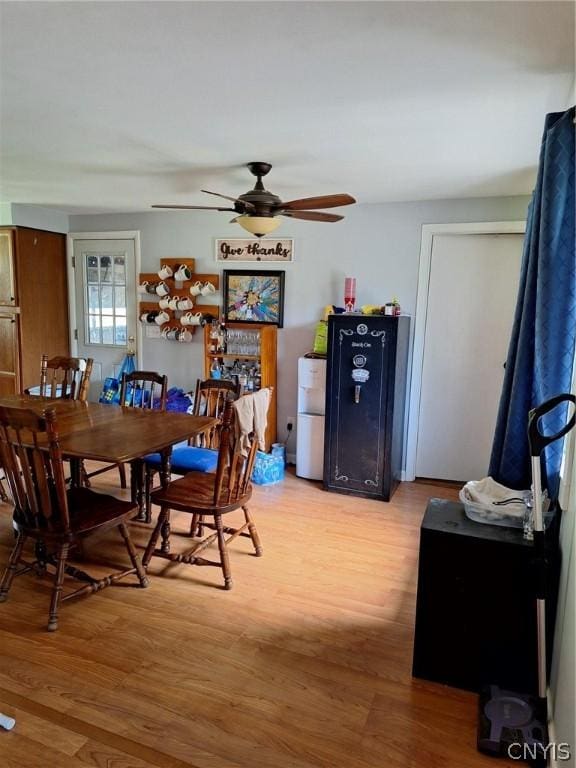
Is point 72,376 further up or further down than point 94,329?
further down

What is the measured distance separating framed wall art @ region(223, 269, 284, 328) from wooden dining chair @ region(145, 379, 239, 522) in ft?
4.19

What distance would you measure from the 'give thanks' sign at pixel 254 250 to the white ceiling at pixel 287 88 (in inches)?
40.3

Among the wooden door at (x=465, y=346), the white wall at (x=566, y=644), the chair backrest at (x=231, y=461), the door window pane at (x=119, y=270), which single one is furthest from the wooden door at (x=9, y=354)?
the white wall at (x=566, y=644)

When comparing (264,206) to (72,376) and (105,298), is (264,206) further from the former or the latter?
(105,298)

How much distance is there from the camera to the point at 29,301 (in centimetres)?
493

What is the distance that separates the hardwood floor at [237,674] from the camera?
165 centimetres

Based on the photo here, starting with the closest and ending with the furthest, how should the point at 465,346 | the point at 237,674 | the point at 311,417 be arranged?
1. the point at 237,674
2. the point at 465,346
3. the point at 311,417

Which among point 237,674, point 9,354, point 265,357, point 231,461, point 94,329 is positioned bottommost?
point 237,674

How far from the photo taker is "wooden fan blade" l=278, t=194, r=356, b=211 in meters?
2.62

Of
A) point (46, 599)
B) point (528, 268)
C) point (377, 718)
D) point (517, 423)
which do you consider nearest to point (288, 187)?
point (528, 268)

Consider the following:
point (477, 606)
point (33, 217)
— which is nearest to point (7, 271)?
point (33, 217)

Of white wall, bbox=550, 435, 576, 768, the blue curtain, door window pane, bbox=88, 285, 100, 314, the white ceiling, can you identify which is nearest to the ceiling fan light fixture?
the white ceiling

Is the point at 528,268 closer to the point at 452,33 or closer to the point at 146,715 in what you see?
the point at 452,33

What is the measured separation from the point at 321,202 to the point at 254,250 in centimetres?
192
